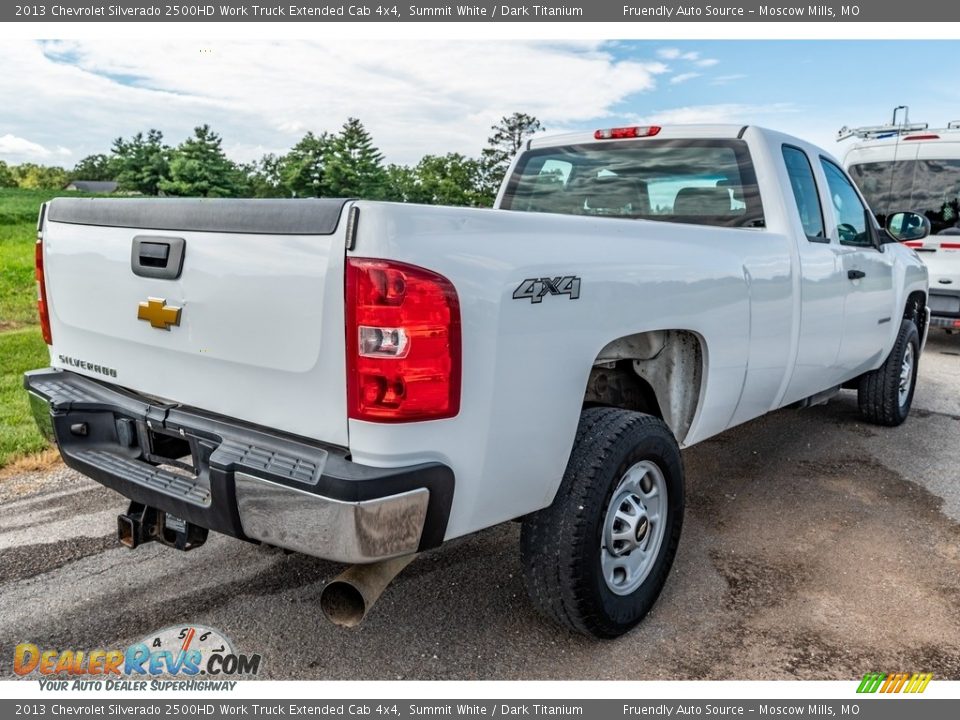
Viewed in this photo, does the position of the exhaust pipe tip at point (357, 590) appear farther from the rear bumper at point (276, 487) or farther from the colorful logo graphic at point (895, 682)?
the colorful logo graphic at point (895, 682)

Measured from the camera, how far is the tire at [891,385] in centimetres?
580

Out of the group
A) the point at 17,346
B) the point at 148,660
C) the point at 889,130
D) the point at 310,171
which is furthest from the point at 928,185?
the point at 310,171

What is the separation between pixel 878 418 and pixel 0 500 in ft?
19.4

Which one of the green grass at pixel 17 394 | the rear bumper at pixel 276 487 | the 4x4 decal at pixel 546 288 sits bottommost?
the green grass at pixel 17 394

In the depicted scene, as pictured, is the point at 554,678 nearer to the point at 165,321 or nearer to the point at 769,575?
the point at 769,575

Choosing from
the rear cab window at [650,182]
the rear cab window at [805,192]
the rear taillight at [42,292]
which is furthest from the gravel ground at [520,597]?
the rear cab window at [650,182]

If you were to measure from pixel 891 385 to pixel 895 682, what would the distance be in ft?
11.7

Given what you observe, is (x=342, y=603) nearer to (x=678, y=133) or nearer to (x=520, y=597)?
(x=520, y=597)

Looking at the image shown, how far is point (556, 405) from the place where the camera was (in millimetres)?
2555

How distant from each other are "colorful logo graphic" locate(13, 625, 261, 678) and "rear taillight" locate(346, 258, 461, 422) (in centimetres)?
126

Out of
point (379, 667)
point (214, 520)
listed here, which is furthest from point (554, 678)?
point (214, 520)

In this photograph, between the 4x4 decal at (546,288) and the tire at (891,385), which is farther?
the tire at (891,385)

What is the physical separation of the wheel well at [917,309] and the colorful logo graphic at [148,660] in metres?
5.30

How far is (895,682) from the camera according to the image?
279 cm
